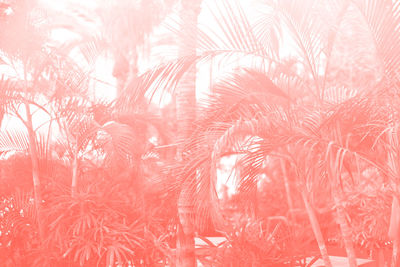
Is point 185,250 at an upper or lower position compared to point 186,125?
lower

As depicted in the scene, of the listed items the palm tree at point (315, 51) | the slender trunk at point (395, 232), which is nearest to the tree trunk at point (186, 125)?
the palm tree at point (315, 51)

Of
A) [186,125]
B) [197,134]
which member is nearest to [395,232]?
[197,134]

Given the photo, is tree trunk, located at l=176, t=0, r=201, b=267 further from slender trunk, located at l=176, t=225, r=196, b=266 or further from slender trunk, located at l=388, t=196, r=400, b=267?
slender trunk, located at l=388, t=196, r=400, b=267

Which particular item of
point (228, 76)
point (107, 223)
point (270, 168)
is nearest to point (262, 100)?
point (228, 76)

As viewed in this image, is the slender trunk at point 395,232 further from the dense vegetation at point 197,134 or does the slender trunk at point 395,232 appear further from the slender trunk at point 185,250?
the slender trunk at point 185,250

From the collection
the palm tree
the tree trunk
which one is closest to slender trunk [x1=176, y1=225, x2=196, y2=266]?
the tree trunk

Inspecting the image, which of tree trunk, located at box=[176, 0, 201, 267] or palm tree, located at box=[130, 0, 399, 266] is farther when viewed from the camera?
tree trunk, located at box=[176, 0, 201, 267]

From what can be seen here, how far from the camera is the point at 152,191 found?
5848mm

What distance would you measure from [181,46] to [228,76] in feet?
1.65

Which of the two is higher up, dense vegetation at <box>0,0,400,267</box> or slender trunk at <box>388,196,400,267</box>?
dense vegetation at <box>0,0,400,267</box>

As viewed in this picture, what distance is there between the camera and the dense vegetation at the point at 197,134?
3.86 metres

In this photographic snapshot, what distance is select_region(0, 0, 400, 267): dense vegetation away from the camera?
152 inches

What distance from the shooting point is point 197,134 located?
13.9ft

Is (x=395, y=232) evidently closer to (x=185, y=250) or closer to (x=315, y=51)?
(x=315, y=51)
